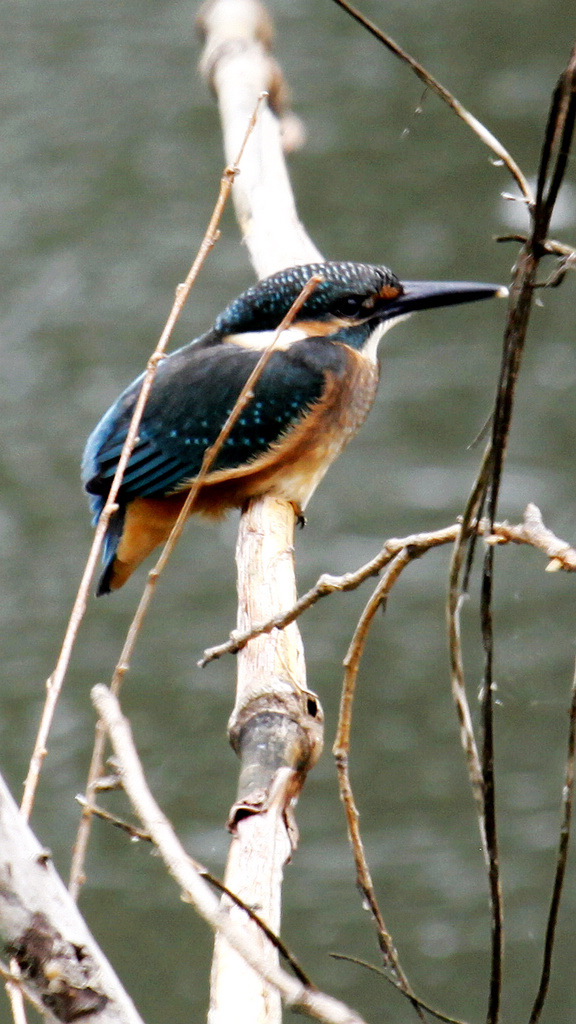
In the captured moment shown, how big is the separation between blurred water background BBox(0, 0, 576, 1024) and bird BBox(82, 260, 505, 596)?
79.2 inches

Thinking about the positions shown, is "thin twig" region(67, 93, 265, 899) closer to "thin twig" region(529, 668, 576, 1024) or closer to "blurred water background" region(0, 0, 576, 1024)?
"thin twig" region(529, 668, 576, 1024)

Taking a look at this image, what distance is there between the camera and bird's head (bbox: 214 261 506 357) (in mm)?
2580

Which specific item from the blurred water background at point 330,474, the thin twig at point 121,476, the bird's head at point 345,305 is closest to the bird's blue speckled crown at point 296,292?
the bird's head at point 345,305

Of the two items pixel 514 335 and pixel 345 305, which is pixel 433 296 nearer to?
pixel 345 305

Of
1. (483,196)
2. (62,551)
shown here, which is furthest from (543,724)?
(483,196)

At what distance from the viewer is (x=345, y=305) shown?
2643mm

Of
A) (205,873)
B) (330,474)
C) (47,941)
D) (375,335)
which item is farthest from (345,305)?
(330,474)

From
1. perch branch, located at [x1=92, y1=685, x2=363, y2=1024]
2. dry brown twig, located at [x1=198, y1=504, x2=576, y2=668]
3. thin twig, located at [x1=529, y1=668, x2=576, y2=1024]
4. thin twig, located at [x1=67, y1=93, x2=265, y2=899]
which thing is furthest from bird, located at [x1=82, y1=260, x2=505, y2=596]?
perch branch, located at [x1=92, y1=685, x2=363, y2=1024]

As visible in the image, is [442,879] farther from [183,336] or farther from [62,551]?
[183,336]

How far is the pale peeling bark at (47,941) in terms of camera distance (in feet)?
2.98

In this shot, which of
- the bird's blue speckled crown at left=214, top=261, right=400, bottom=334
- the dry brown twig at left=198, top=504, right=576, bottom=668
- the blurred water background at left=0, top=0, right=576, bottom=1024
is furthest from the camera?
the blurred water background at left=0, top=0, right=576, bottom=1024

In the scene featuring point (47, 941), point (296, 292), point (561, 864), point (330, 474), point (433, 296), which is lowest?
point (47, 941)

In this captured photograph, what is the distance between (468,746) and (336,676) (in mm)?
3559

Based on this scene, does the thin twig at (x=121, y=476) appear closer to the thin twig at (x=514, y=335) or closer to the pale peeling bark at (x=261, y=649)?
the pale peeling bark at (x=261, y=649)
